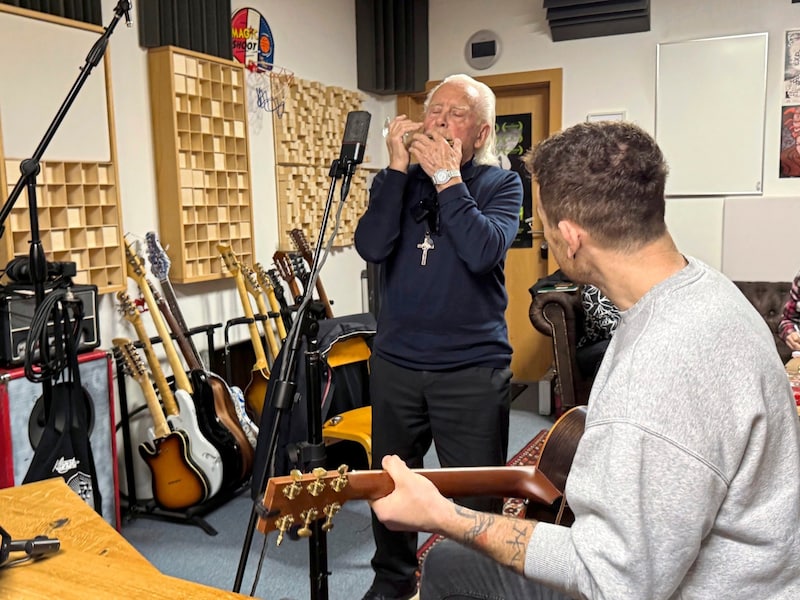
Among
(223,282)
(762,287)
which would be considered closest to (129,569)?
(223,282)

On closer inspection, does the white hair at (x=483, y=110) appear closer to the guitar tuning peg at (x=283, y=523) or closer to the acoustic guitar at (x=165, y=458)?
the guitar tuning peg at (x=283, y=523)

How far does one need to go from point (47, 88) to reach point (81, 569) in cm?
208

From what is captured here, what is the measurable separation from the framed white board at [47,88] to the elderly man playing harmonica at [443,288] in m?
1.39

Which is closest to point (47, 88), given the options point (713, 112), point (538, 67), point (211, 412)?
point (211, 412)

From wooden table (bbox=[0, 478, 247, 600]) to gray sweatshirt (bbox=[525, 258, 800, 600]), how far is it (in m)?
0.54

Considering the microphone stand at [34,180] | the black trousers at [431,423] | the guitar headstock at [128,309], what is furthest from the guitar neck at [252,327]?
the black trousers at [431,423]

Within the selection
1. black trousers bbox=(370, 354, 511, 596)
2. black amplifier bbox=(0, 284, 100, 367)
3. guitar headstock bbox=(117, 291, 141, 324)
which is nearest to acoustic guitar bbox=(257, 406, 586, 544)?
black trousers bbox=(370, 354, 511, 596)

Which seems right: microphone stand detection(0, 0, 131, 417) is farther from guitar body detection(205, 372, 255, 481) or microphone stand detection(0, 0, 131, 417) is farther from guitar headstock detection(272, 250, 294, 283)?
guitar headstock detection(272, 250, 294, 283)

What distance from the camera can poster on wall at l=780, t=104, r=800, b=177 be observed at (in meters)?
4.18

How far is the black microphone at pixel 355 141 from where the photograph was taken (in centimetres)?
A: 182

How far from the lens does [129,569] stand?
1144 millimetres

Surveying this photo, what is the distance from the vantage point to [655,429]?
95cm

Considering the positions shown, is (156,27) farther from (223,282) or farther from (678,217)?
(678,217)

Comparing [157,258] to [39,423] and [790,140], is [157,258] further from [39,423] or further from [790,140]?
[790,140]
